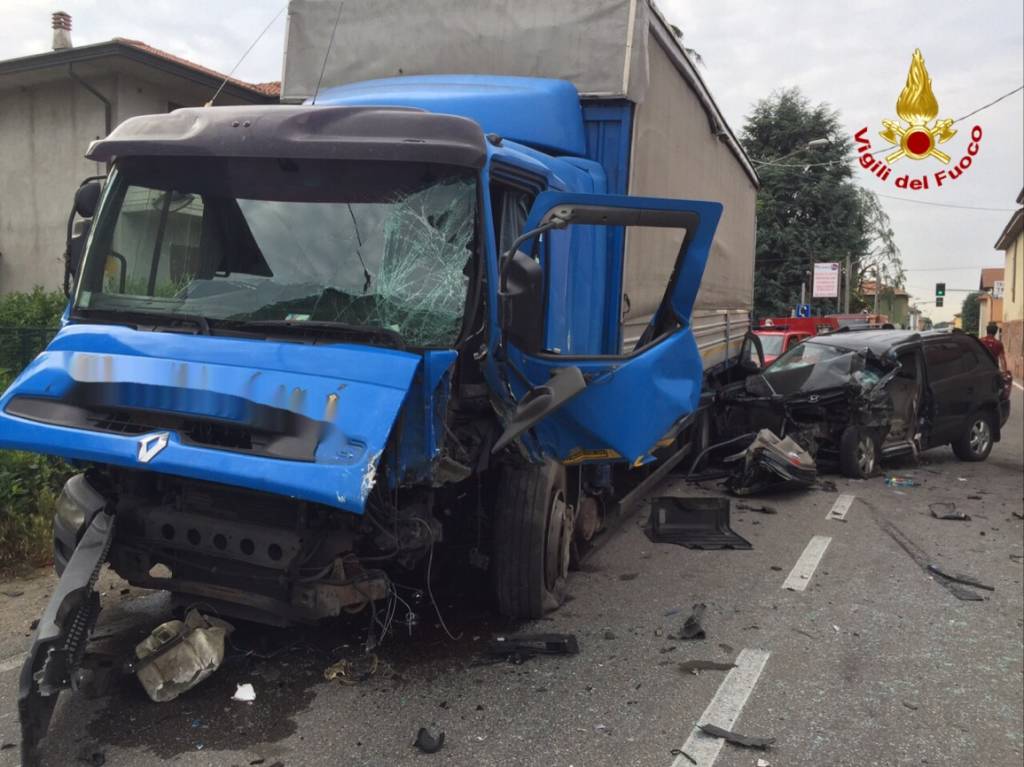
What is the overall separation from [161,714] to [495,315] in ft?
7.56

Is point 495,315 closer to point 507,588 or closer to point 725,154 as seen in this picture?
point 507,588

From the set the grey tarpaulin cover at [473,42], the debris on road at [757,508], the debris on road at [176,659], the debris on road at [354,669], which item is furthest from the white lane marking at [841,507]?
the debris on road at [176,659]

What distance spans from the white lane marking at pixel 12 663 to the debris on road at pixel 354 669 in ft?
4.95

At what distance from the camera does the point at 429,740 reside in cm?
Result: 352

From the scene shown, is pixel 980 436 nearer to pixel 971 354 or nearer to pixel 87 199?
pixel 971 354

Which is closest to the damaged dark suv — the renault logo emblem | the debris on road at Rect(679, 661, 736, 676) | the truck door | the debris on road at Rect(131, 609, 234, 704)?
the truck door

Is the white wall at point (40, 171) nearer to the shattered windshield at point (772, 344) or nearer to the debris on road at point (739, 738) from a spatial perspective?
the shattered windshield at point (772, 344)

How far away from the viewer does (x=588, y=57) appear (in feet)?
18.7

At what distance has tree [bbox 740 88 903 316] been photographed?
35719 millimetres

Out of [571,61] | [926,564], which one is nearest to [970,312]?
[926,564]

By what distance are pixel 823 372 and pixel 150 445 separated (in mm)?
8400

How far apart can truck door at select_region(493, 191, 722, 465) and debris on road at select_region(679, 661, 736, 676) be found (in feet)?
3.74

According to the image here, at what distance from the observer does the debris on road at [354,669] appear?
4.13 meters

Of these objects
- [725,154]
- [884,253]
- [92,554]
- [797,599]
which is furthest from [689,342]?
[884,253]
